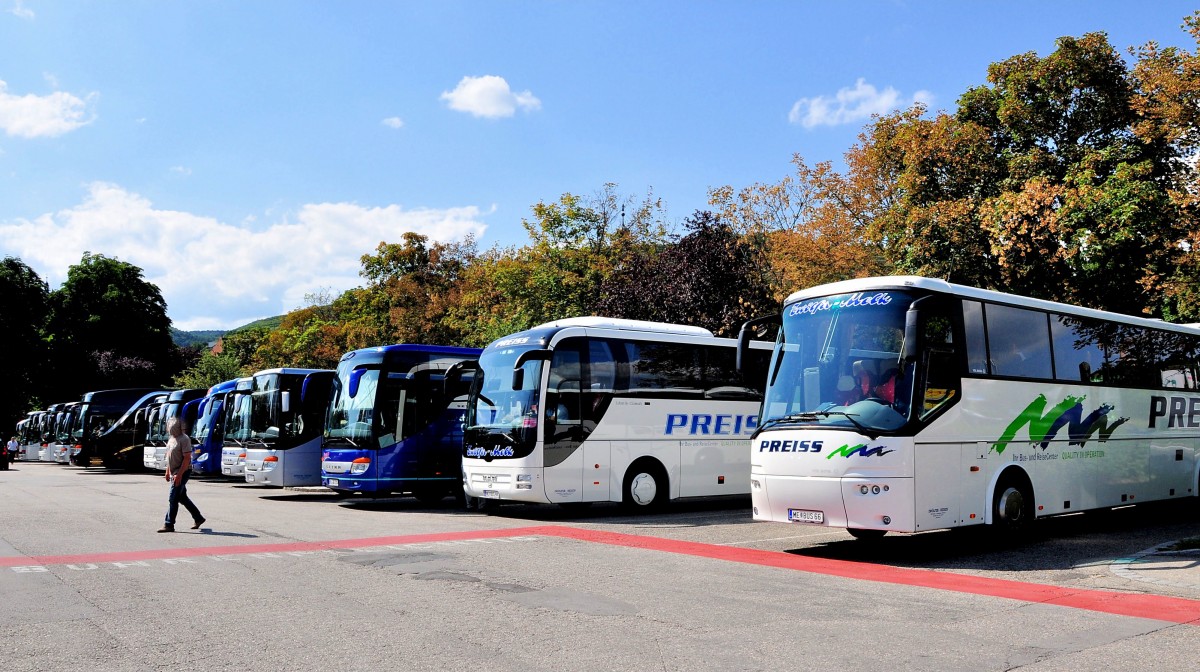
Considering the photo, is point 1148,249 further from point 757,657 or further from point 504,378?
point 757,657

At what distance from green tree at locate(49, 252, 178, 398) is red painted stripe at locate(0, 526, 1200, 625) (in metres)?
59.4

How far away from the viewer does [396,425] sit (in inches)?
742

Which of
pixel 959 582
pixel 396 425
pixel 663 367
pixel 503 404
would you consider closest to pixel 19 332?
pixel 396 425

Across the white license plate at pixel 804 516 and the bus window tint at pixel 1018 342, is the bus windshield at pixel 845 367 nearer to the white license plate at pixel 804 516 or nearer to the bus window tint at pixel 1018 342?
the white license plate at pixel 804 516

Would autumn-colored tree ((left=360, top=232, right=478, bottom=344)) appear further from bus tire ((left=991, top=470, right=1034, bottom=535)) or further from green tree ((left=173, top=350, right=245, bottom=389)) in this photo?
bus tire ((left=991, top=470, right=1034, bottom=535))

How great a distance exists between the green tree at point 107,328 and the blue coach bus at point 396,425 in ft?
173

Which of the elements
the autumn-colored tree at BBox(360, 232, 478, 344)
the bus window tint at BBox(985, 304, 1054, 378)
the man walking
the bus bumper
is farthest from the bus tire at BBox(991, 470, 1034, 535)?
the autumn-colored tree at BBox(360, 232, 478, 344)

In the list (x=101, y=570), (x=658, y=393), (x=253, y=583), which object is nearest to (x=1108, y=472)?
(x=658, y=393)

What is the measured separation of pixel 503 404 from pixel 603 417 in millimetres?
1762

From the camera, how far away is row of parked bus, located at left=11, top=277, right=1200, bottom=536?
36.3 ft

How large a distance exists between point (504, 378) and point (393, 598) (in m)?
8.48

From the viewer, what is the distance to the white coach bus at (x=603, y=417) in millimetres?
16062

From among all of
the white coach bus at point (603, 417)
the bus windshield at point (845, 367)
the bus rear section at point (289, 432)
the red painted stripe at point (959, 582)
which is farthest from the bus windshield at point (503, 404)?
the bus rear section at point (289, 432)

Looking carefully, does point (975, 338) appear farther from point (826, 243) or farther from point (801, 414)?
point (826, 243)
